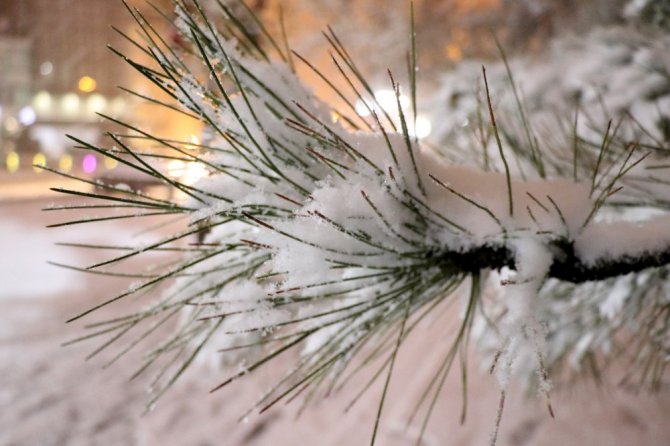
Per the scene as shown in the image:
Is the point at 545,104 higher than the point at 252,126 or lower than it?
higher

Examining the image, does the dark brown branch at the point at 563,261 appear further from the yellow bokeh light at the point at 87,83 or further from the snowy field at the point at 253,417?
the yellow bokeh light at the point at 87,83

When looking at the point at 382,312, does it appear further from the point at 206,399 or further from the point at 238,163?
the point at 206,399

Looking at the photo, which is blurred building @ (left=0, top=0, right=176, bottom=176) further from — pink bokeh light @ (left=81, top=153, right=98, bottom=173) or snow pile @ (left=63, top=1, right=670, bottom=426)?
snow pile @ (left=63, top=1, right=670, bottom=426)

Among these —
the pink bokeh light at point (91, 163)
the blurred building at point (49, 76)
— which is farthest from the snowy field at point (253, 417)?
the blurred building at point (49, 76)

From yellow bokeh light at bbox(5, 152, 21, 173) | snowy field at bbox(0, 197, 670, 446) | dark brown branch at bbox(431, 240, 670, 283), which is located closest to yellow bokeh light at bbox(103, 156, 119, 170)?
dark brown branch at bbox(431, 240, 670, 283)

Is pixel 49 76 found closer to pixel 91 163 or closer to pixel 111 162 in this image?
pixel 91 163

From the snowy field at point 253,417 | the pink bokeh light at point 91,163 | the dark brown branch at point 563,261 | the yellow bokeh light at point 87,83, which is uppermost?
the yellow bokeh light at point 87,83

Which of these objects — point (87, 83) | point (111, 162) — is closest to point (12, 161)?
point (87, 83)

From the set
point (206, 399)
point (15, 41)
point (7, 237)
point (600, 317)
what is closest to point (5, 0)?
point (15, 41)
